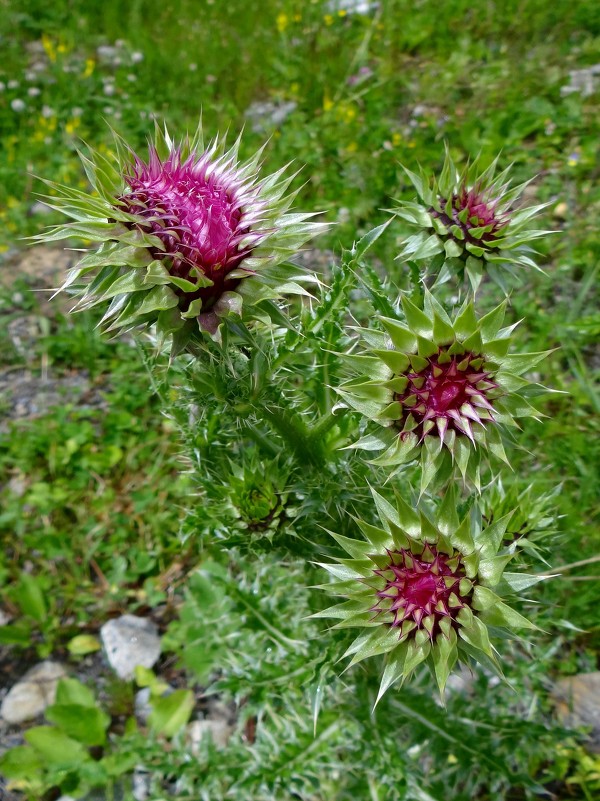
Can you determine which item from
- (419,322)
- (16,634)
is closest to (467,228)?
(419,322)

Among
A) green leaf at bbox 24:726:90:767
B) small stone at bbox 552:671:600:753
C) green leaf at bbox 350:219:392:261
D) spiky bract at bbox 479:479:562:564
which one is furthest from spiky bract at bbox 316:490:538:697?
green leaf at bbox 24:726:90:767

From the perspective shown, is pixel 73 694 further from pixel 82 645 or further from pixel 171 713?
pixel 171 713

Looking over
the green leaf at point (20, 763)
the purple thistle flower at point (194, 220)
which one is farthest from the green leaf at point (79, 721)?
the purple thistle flower at point (194, 220)

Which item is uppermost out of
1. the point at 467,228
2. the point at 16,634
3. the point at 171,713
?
the point at 467,228

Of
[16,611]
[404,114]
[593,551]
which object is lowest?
[593,551]

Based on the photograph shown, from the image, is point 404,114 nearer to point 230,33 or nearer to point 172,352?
point 230,33

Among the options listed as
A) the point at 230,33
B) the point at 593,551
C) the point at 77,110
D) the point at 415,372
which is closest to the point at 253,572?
the point at 593,551
